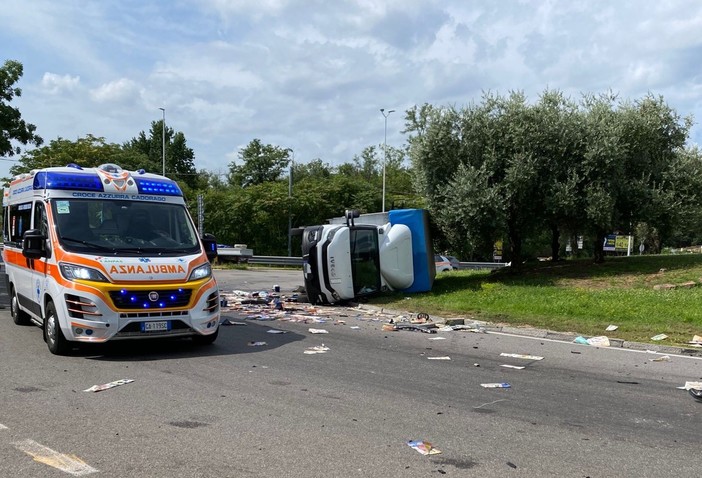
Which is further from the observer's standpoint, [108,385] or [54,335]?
[54,335]

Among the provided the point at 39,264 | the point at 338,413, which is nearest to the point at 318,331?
the point at 39,264

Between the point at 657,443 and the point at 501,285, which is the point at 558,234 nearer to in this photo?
the point at 501,285

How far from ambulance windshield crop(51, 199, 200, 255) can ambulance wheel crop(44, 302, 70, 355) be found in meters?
0.94

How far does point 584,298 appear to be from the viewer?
13.3 meters

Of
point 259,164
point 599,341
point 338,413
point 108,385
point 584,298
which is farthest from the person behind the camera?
point 259,164

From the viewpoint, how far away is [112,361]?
7832mm

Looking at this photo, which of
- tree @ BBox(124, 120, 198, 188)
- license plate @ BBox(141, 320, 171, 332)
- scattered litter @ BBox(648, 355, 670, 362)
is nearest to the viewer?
license plate @ BBox(141, 320, 171, 332)

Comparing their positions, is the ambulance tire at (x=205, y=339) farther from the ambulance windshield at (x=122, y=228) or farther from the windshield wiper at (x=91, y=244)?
the windshield wiper at (x=91, y=244)

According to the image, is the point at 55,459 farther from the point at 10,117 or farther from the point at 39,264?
the point at 10,117

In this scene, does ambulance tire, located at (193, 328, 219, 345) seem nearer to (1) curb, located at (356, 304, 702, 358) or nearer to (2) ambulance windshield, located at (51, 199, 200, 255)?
(2) ambulance windshield, located at (51, 199, 200, 255)

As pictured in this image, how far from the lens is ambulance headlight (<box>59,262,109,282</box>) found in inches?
303

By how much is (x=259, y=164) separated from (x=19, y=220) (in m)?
51.4

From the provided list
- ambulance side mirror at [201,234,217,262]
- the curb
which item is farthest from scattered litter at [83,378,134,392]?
the curb

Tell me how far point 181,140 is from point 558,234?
6587cm
